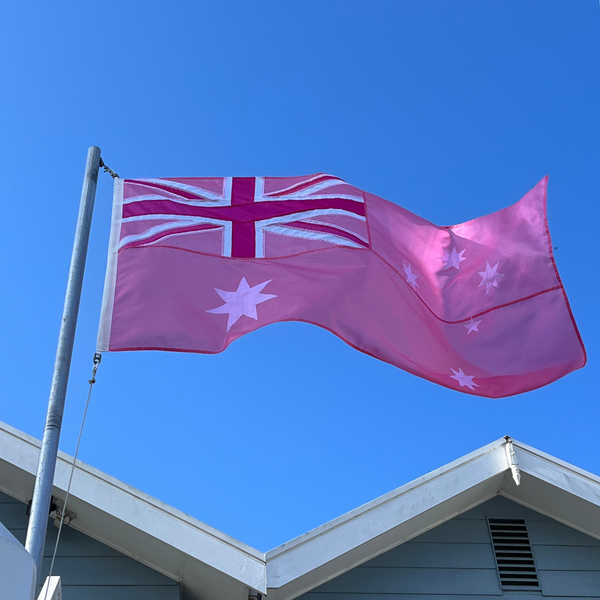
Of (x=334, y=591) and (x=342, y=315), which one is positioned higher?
(x=342, y=315)

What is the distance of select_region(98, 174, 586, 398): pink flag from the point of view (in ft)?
19.6


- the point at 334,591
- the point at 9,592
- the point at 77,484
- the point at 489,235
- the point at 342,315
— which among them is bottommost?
the point at 9,592

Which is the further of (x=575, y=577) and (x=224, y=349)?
(x=575, y=577)

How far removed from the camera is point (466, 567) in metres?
7.70

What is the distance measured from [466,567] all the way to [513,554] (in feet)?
1.64

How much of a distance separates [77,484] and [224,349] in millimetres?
2166

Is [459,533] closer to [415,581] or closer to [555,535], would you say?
[415,581]

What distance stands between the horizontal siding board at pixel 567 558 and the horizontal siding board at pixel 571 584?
0.18 ft

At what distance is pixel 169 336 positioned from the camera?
18.6ft

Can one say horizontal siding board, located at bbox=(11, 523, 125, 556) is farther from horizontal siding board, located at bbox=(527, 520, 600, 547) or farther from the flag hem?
horizontal siding board, located at bbox=(527, 520, 600, 547)

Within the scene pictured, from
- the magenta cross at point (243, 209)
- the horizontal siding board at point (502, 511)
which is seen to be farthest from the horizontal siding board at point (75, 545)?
the horizontal siding board at point (502, 511)

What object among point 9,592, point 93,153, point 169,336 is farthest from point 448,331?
point 9,592

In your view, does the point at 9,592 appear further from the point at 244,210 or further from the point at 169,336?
the point at 244,210

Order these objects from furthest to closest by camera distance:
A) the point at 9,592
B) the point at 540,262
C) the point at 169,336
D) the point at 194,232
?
the point at 540,262 < the point at 194,232 < the point at 169,336 < the point at 9,592
